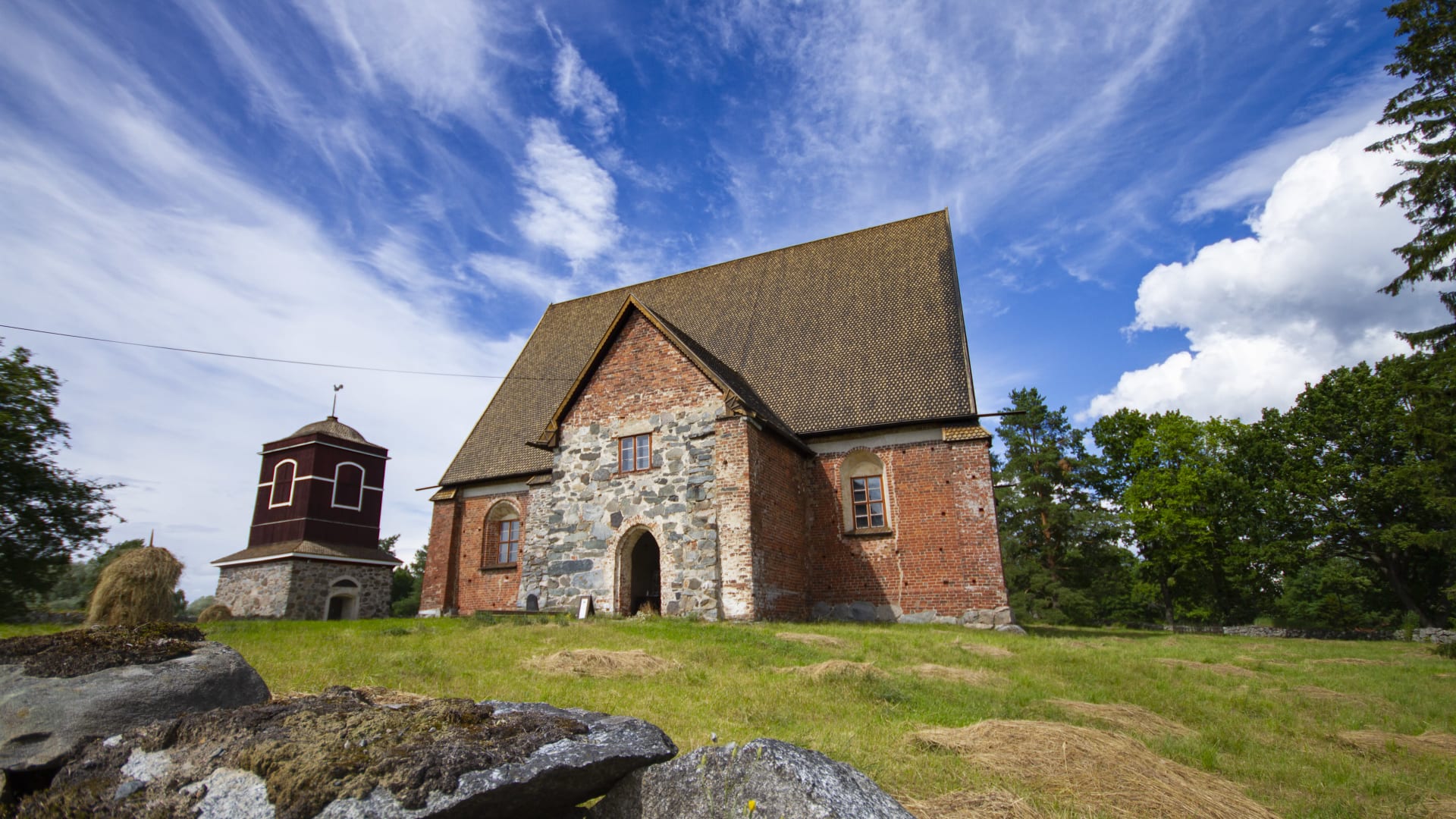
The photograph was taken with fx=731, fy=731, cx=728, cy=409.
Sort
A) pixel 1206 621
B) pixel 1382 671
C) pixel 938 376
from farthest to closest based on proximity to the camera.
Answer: pixel 1206 621 < pixel 938 376 < pixel 1382 671

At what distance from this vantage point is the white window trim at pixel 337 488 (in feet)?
98.0

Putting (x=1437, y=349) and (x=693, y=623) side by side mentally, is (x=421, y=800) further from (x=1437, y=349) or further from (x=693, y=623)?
(x=1437, y=349)

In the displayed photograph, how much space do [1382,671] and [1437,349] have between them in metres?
8.86

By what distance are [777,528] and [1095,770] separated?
1198 cm

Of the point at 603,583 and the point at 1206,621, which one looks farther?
the point at 1206,621

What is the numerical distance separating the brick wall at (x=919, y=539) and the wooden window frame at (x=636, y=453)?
4.57 meters

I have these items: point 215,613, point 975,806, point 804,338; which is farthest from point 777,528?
point 215,613

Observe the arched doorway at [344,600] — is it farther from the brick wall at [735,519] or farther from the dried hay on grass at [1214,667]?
the dried hay on grass at [1214,667]

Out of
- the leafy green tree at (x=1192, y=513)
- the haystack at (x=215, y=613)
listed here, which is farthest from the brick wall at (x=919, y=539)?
the leafy green tree at (x=1192, y=513)

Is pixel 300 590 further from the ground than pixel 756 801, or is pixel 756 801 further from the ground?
pixel 300 590

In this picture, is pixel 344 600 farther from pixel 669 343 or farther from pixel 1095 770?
pixel 1095 770

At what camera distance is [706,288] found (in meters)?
25.5

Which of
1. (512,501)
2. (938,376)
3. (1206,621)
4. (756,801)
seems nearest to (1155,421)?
(1206,621)

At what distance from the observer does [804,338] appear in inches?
859
